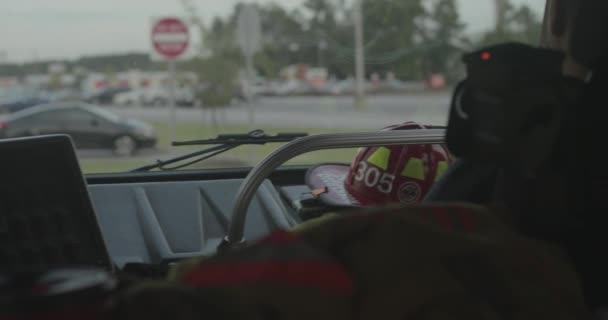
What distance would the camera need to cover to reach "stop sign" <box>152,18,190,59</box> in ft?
12.3

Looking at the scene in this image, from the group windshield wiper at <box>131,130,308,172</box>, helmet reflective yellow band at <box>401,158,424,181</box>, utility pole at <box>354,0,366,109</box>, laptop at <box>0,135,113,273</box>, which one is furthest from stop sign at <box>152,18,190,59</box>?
laptop at <box>0,135,113,273</box>

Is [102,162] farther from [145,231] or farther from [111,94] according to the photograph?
[111,94]

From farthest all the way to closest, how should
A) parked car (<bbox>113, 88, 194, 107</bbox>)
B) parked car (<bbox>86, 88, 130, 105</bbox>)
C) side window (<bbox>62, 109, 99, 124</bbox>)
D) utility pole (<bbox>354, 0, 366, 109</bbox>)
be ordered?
1. parked car (<bbox>113, 88, 194, 107</bbox>)
2. parked car (<bbox>86, 88, 130, 105</bbox>)
3. side window (<bbox>62, 109, 99, 124</bbox>)
4. utility pole (<bbox>354, 0, 366, 109</bbox>)

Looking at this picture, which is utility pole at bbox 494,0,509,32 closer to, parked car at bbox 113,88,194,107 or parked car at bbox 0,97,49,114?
parked car at bbox 113,88,194,107

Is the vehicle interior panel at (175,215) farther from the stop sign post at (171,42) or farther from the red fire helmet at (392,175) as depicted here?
the stop sign post at (171,42)

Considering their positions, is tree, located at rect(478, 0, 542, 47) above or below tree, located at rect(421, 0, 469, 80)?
above

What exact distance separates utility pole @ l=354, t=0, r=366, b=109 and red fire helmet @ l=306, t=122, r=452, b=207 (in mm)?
930

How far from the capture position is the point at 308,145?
2230 mm

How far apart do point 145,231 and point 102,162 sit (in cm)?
48

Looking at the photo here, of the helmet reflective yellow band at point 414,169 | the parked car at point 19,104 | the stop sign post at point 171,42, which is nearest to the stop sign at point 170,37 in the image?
the stop sign post at point 171,42

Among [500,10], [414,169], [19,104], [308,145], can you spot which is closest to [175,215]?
[308,145]

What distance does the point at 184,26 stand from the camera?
3.89m

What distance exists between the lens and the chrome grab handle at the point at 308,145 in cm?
223

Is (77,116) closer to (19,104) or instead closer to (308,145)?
(19,104)
